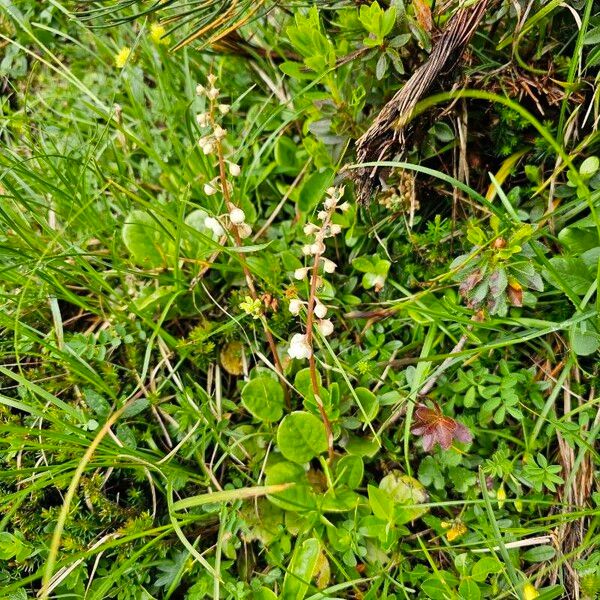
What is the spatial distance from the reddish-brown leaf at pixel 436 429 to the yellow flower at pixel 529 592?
39 cm

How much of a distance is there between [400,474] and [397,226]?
0.75 m

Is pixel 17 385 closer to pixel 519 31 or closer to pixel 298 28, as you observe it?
pixel 298 28

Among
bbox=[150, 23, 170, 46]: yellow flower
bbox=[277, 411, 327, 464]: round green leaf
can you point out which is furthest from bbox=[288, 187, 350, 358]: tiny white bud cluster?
bbox=[150, 23, 170, 46]: yellow flower

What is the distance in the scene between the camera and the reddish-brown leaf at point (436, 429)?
1578 mm

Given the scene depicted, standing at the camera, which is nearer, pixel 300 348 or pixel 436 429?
pixel 300 348

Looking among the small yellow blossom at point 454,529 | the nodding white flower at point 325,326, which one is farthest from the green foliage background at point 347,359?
the nodding white flower at point 325,326

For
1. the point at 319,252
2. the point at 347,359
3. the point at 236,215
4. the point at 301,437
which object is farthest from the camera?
the point at 347,359

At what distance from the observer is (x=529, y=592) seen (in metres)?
1.50

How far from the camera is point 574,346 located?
5.04 ft

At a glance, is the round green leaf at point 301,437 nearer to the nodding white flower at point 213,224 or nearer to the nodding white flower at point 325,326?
the nodding white flower at point 325,326

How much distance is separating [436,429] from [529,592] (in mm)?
459

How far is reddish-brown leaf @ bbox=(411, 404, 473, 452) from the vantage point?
1.58 metres

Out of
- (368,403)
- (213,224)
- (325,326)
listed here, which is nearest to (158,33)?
(213,224)

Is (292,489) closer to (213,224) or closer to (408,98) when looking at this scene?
(213,224)
